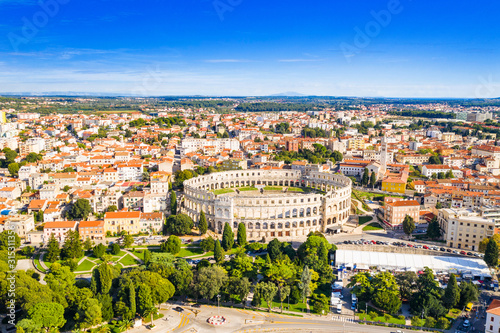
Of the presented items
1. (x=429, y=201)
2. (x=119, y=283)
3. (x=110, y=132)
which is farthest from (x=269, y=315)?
(x=110, y=132)

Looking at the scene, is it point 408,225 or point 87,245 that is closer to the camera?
point 87,245

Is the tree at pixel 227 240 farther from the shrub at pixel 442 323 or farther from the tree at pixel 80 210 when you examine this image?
the shrub at pixel 442 323

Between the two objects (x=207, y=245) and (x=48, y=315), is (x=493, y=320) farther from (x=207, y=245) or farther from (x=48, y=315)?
(x=48, y=315)

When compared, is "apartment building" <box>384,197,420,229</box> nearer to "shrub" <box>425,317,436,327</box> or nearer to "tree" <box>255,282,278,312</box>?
"shrub" <box>425,317,436,327</box>

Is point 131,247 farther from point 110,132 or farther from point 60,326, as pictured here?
point 110,132

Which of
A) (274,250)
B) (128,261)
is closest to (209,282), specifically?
(274,250)

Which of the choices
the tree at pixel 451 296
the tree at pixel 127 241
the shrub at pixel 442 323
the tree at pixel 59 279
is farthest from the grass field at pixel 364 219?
the tree at pixel 59 279
